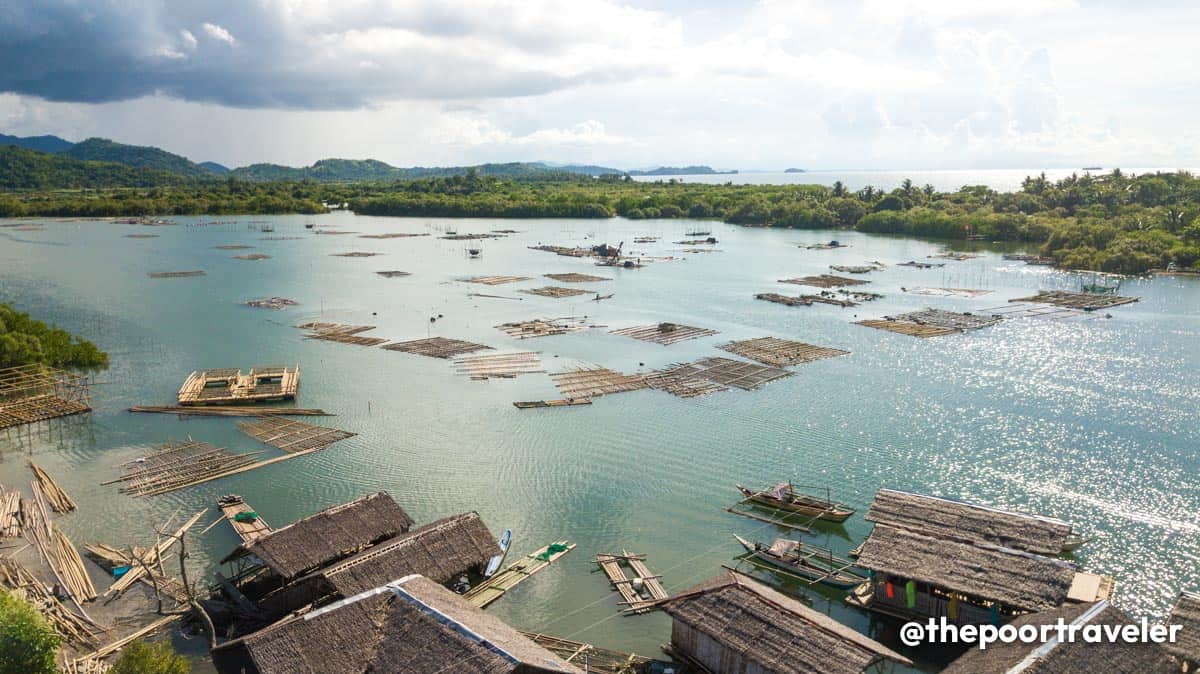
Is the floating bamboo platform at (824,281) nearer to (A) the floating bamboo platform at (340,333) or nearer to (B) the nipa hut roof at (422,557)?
(A) the floating bamboo platform at (340,333)

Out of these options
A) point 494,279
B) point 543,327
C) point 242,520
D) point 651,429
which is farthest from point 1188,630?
point 494,279

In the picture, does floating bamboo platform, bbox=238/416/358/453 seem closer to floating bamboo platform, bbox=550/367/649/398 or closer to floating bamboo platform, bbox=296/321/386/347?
floating bamboo platform, bbox=550/367/649/398

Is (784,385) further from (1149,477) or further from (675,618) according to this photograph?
(675,618)

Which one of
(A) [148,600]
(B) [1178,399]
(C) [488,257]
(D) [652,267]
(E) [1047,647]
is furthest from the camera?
(C) [488,257]

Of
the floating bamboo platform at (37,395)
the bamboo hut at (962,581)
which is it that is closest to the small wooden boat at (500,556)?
the bamboo hut at (962,581)

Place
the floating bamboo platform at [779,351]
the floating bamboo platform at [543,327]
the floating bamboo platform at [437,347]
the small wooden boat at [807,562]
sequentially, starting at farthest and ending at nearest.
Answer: the floating bamboo platform at [543,327] → the floating bamboo platform at [437,347] → the floating bamboo platform at [779,351] → the small wooden boat at [807,562]

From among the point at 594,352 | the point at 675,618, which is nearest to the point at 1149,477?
the point at 675,618
